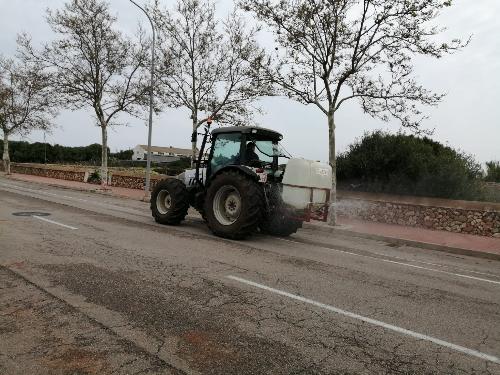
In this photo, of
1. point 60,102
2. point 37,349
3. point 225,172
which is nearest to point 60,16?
point 60,102

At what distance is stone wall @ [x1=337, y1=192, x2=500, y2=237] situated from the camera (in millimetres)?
12883

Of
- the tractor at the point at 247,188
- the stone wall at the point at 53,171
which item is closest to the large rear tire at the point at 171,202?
the tractor at the point at 247,188

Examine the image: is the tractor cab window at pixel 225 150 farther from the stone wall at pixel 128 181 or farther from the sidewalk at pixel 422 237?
the stone wall at pixel 128 181

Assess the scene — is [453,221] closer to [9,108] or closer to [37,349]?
[37,349]

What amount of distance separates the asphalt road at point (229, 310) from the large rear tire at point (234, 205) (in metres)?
0.66

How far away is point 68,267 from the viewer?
602 centimetres

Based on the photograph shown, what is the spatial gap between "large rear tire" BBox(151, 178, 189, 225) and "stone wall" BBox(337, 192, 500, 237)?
24.1ft

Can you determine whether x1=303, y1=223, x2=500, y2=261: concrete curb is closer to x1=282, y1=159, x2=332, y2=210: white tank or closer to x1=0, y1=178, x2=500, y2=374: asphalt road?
x1=0, y1=178, x2=500, y2=374: asphalt road

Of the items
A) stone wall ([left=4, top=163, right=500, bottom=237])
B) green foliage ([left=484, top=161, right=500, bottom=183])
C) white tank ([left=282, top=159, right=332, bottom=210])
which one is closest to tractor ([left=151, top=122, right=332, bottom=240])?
white tank ([left=282, top=159, right=332, bottom=210])

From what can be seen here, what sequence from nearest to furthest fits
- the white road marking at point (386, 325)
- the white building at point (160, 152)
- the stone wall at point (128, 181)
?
the white road marking at point (386, 325), the stone wall at point (128, 181), the white building at point (160, 152)

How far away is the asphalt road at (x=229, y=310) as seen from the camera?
11.5 ft

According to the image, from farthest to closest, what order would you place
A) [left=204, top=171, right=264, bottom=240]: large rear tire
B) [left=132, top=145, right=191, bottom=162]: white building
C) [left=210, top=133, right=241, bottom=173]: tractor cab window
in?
[left=132, top=145, right=191, bottom=162]: white building < [left=210, top=133, right=241, bottom=173]: tractor cab window < [left=204, top=171, right=264, bottom=240]: large rear tire

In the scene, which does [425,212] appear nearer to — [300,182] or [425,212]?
[425,212]

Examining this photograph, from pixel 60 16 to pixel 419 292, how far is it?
70.1ft
